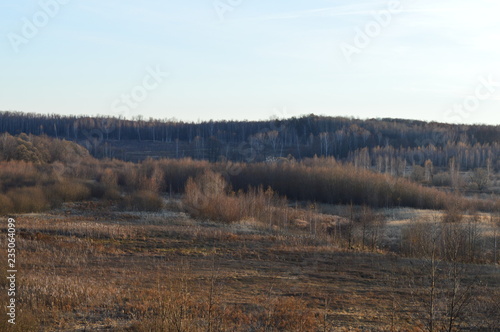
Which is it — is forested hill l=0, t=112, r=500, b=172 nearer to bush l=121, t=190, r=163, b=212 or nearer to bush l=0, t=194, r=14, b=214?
bush l=121, t=190, r=163, b=212

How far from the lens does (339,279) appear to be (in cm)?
1752

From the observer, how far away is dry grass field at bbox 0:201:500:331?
10008mm

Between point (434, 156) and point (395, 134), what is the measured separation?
2170 centimetres

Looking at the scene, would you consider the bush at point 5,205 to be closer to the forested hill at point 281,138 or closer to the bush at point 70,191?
the bush at point 70,191

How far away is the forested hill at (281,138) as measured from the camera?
88688 millimetres

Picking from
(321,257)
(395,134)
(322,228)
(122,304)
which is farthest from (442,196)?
(395,134)

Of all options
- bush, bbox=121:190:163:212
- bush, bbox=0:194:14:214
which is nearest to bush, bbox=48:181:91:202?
bush, bbox=121:190:163:212

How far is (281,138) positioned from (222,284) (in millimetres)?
94211

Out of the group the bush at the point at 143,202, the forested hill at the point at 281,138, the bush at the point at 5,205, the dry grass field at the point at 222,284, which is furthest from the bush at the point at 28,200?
the forested hill at the point at 281,138

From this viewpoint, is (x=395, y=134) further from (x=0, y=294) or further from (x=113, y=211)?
(x=0, y=294)

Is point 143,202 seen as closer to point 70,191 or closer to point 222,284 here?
point 70,191

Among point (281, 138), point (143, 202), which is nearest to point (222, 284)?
point (143, 202)

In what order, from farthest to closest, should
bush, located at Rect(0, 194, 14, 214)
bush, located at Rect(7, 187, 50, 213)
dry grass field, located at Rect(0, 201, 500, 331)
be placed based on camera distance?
bush, located at Rect(7, 187, 50, 213) < bush, located at Rect(0, 194, 14, 214) < dry grass field, located at Rect(0, 201, 500, 331)

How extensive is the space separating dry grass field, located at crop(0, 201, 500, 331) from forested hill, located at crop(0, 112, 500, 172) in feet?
191
